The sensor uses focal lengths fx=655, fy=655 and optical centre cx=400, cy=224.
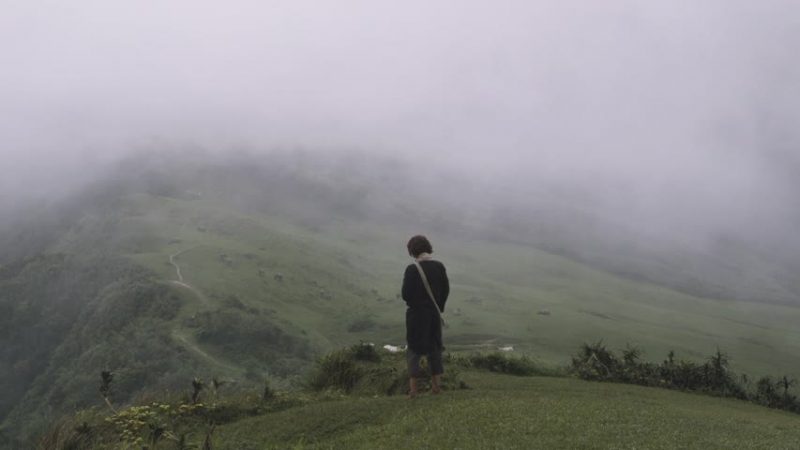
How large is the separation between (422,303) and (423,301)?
4 cm

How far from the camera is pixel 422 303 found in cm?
1217

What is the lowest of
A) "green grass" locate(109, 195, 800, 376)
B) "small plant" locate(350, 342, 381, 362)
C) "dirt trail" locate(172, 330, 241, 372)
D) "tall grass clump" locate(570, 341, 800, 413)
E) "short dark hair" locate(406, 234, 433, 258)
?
"dirt trail" locate(172, 330, 241, 372)

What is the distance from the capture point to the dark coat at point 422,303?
39.7ft

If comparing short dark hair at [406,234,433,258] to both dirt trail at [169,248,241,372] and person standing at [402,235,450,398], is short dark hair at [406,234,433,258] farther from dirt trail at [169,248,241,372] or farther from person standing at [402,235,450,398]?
dirt trail at [169,248,241,372]

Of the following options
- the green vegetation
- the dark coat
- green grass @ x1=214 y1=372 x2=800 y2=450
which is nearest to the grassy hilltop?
the green vegetation

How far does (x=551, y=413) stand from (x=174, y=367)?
303ft

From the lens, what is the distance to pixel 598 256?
639ft

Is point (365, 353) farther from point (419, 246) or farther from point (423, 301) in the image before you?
point (419, 246)

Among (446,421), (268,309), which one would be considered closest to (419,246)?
(446,421)

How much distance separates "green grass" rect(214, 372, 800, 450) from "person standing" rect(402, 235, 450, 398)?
0.86 meters

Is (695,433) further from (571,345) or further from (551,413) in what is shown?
(571,345)

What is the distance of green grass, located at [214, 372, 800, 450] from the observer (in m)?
9.59

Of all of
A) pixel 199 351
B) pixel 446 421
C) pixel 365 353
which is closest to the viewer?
pixel 446 421

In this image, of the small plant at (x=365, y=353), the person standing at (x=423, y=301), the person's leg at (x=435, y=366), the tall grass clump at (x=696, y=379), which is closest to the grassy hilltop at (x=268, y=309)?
the tall grass clump at (x=696, y=379)
